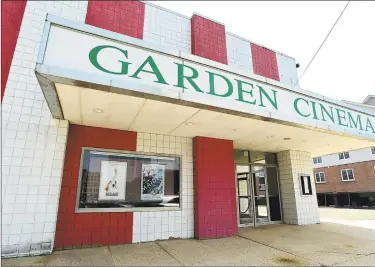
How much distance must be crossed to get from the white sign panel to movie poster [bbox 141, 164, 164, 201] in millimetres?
2623

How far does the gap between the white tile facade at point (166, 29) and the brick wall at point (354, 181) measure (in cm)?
2213

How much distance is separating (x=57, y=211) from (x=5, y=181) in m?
1.09

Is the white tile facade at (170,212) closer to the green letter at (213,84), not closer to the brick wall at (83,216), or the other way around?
the brick wall at (83,216)

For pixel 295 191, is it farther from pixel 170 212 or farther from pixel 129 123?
pixel 129 123

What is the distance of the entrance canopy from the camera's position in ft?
11.3

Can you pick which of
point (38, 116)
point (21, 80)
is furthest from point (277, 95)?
point (21, 80)

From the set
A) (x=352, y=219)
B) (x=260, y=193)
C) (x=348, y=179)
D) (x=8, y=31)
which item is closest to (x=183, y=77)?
(x=8, y=31)

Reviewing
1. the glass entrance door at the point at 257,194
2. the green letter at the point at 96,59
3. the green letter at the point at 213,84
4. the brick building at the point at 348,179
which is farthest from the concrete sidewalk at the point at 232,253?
the brick building at the point at 348,179

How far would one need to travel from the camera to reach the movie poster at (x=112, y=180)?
17.7ft

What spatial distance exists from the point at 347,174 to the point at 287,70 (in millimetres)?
19481

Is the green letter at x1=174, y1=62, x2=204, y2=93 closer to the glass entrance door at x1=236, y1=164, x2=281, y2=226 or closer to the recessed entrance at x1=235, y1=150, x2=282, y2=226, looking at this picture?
the recessed entrance at x1=235, y1=150, x2=282, y2=226

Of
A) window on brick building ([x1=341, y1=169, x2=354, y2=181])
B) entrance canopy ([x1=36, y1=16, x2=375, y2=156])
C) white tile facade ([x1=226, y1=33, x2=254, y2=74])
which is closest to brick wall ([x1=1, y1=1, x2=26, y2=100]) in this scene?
entrance canopy ([x1=36, y1=16, x2=375, y2=156])

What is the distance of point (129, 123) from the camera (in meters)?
5.27

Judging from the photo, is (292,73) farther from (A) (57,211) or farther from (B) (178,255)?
(A) (57,211)
